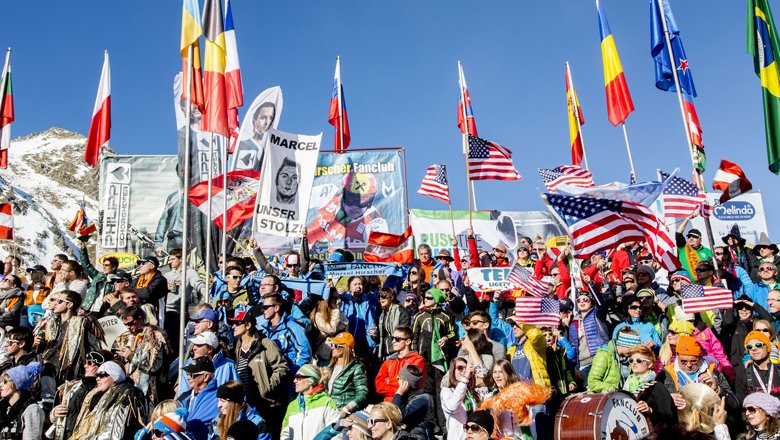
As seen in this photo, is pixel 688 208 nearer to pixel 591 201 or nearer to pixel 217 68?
pixel 591 201

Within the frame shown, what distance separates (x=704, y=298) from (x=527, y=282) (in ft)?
8.30

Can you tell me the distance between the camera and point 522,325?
10344 mm

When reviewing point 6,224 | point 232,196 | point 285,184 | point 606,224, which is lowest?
point 606,224

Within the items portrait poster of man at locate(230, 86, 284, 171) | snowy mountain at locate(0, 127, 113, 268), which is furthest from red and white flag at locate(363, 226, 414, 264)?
snowy mountain at locate(0, 127, 113, 268)

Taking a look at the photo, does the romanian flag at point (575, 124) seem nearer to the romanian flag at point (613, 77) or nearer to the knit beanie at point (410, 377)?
the romanian flag at point (613, 77)

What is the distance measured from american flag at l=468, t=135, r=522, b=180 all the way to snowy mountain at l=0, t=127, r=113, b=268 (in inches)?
1307

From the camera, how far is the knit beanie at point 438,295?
1145 cm

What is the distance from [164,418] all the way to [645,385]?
15.2 feet

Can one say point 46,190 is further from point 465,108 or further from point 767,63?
point 767,63

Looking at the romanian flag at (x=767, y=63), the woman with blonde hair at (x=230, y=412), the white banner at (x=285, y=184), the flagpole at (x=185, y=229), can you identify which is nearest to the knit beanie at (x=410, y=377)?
the woman with blonde hair at (x=230, y=412)

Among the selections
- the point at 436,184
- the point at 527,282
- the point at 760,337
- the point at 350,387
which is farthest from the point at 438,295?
the point at 436,184

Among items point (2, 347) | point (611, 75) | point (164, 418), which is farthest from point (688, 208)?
point (2, 347)

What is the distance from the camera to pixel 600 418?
664 cm

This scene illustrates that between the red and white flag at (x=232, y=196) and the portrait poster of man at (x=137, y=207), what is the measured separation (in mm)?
7048
